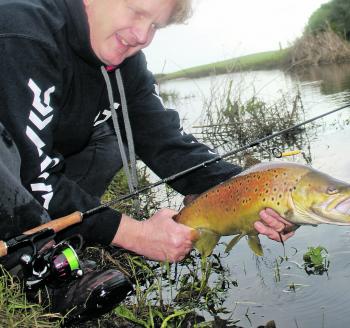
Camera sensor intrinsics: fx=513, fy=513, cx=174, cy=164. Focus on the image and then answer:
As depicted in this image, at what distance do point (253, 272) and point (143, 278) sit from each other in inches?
33.4

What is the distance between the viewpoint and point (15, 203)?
2.43 m

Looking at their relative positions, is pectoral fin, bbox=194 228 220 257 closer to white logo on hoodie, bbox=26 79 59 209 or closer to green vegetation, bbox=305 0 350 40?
white logo on hoodie, bbox=26 79 59 209

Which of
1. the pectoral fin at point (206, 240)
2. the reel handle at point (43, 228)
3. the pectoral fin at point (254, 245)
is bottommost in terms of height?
the pectoral fin at point (254, 245)

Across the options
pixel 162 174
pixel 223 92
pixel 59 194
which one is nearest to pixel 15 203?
pixel 59 194

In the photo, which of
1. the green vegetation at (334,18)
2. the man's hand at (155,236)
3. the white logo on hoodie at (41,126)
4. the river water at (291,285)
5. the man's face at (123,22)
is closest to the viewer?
the white logo on hoodie at (41,126)

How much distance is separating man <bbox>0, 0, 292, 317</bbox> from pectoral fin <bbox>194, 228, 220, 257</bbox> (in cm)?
6

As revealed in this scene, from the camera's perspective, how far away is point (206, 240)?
3035mm

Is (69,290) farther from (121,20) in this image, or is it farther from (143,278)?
(121,20)

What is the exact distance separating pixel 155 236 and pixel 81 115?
A: 3.07ft

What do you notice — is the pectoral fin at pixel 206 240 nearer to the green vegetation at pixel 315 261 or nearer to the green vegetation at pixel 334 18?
the green vegetation at pixel 315 261

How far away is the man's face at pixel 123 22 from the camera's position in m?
2.75

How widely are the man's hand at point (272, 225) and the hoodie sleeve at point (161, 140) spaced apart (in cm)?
71

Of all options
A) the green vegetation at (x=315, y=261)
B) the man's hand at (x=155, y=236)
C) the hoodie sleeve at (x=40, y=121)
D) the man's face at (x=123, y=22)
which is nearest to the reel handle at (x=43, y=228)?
the hoodie sleeve at (x=40, y=121)

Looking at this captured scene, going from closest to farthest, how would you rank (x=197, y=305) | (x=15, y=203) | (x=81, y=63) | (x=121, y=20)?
1. (x=15, y=203)
2. (x=121, y=20)
3. (x=81, y=63)
4. (x=197, y=305)
